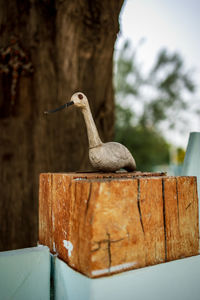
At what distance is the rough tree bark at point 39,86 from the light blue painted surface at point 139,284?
42.1 inches

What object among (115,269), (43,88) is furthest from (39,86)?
Answer: (115,269)

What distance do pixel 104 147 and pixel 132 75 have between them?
7978 millimetres

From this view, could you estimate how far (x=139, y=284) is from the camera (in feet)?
3.43

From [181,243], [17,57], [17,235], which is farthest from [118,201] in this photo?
[17,57]

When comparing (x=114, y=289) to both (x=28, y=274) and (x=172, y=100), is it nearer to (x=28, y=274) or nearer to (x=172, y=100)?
(x=28, y=274)

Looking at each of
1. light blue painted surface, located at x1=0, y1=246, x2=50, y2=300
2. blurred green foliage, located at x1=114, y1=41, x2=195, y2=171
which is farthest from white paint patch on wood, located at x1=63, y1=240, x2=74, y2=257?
blurred green foliage, located at x1=114, y1=41, x2=195, y2=171

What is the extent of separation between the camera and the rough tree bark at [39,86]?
216 cm

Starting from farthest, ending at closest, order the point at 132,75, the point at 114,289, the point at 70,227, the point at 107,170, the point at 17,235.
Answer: the point at 132,75, the point at 17,235, the point at 107,170, the point at 70,227, the point at 114,289

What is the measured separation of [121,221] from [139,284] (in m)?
0.27

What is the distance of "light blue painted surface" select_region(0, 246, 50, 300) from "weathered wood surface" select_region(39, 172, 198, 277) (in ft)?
0.33

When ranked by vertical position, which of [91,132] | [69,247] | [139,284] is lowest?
[139,284]

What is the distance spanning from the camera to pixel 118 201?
1.00m

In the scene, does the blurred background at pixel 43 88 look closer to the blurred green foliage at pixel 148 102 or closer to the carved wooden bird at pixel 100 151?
the carved wooden bird at pixel 100 151

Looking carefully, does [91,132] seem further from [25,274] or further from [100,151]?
[25,274]
